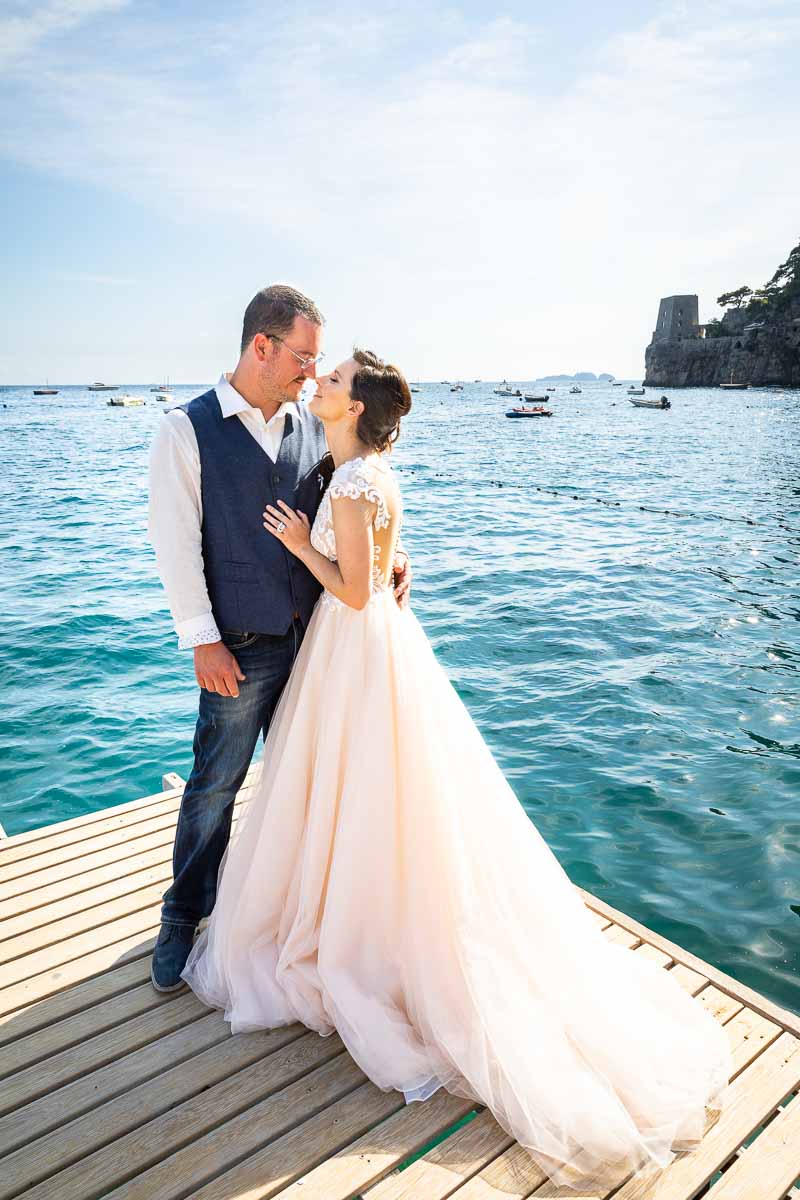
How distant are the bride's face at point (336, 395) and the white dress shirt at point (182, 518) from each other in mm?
278

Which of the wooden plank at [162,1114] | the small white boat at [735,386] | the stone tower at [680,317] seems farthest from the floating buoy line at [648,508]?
the stone tower at [680,317]

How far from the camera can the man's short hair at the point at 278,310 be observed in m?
2.99

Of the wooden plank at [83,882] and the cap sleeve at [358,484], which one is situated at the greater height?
the cap sleeve at [358,484]

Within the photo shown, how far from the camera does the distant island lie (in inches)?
3219

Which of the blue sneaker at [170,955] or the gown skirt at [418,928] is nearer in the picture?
the gown skirt at [418,928]

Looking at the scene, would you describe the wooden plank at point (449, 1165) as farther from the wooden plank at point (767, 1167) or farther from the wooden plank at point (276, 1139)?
the wooden plank at point (767, 1167)

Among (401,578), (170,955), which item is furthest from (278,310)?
(170,955)

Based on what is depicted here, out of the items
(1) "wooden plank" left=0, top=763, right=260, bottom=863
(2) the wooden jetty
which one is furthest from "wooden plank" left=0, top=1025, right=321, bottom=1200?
(1) "wooden plank" left=0, top=763, right=260, bottom=863

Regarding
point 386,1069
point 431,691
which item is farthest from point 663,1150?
point 431,691

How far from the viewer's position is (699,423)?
48656 millimetres

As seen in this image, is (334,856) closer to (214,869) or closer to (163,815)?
(214,869)

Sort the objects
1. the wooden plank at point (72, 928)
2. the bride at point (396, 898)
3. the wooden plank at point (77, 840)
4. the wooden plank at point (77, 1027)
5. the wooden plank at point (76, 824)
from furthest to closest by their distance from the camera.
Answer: the wooden plank at point (76, 824) < the wooden plank at point (77, 840) < the wooden plank at point (72, 928) < the wooden plank at point (77, 1027) < the bride at point (396, 898)

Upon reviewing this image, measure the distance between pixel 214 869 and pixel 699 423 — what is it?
51.0m

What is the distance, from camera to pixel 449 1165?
2365mm
